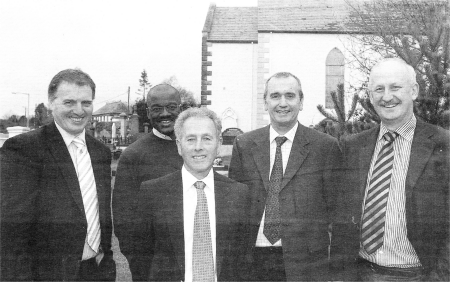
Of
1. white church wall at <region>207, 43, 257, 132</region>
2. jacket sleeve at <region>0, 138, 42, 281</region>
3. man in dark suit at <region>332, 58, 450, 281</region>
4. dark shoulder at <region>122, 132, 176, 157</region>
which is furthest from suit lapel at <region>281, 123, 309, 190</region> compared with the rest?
white church wall at <region>207, 43, 257, 132</region>

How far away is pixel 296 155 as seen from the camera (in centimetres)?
237

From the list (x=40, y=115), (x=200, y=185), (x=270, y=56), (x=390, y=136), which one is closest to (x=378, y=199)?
(x=390, y=136)

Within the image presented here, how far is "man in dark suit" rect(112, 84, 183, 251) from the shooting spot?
→ 94.0 inches

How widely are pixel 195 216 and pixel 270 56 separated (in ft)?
45.8

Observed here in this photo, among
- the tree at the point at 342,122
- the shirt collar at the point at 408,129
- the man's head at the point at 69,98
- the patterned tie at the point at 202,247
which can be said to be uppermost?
the tree at the point at 342,122

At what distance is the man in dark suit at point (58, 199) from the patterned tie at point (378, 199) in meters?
1.29

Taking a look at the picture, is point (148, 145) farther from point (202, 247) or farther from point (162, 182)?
point (202, 247)

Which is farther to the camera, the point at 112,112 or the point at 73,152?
the point at 112,112

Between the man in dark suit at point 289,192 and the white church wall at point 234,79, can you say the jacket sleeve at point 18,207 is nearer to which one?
the man in dark suit at point 289,192

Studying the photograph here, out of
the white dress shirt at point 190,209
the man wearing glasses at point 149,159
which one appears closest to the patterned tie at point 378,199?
the white dress shirt at point 190,209

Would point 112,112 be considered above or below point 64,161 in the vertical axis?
above

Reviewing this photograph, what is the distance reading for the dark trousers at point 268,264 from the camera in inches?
90.7

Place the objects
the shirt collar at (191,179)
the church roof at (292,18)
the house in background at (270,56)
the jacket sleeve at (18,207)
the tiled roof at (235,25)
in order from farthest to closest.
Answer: the tiled roof at (235,25)
the church roof at (292,18)
the house in background at (270,56)
the shirt collar at (191,179)
the jacket sleeve at (18,207)

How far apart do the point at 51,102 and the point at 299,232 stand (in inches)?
54.2
